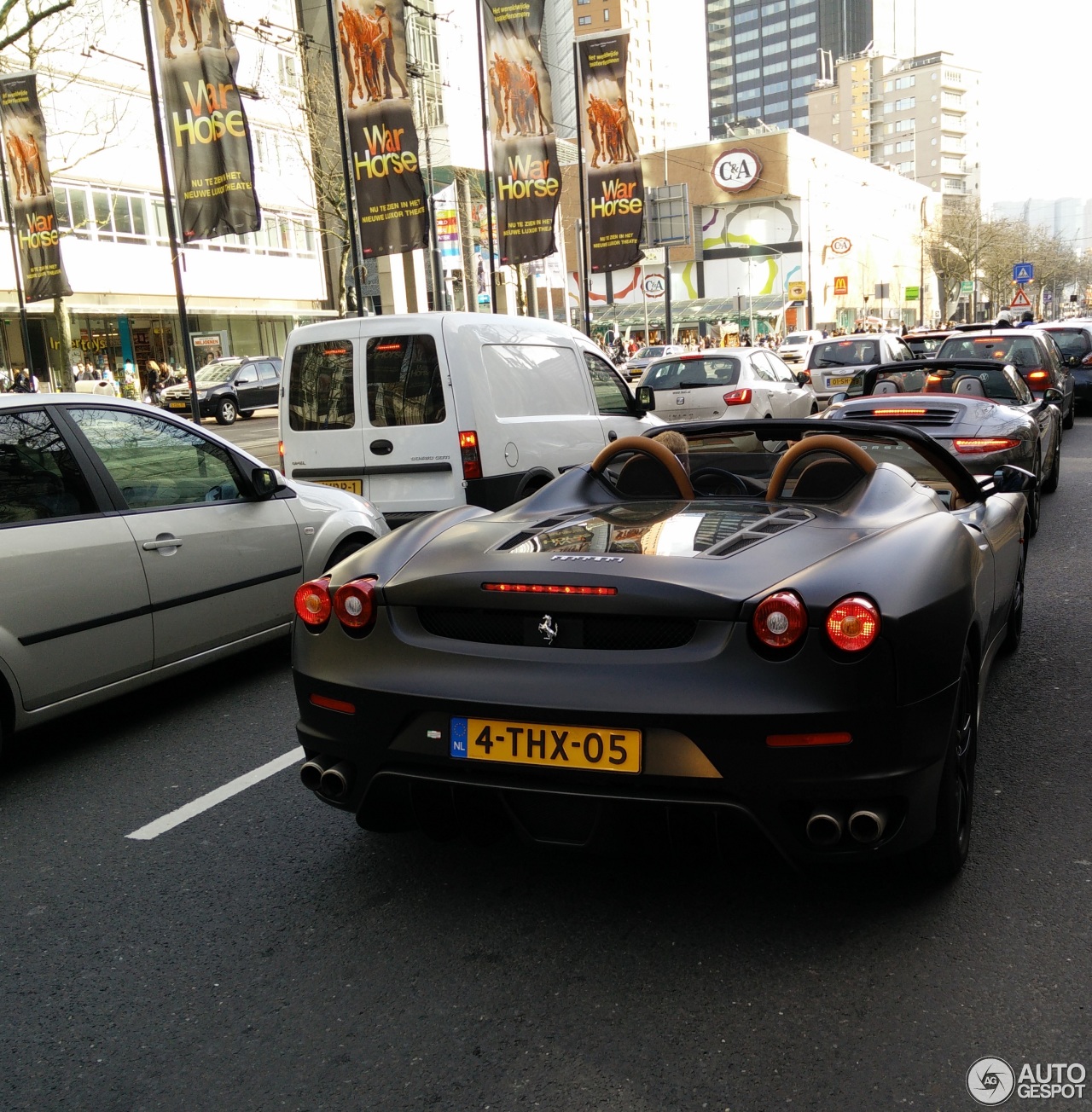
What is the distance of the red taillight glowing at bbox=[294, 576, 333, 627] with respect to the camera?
3.28 meters

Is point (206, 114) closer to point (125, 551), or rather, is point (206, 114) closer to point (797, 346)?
point (125, 551)

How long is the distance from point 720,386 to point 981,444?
8.25 meters

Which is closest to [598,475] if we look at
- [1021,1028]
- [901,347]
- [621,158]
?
[1021,1028]

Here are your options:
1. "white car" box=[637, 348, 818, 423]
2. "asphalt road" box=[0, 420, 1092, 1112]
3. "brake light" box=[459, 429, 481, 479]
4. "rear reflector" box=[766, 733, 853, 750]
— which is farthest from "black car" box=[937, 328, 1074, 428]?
"rear reflector" box=[766, 733, 853, 750]

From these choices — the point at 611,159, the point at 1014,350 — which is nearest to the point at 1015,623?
the point at 1014,350

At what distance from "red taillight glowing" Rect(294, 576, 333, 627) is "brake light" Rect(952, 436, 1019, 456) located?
6034 mm

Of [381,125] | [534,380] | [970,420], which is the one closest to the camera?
[970,420]

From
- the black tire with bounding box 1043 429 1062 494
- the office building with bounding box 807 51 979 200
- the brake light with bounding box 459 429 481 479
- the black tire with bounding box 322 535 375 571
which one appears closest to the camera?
the black tire with bounding box 322 535 375 571

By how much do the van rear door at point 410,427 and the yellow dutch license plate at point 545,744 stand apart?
216 inches

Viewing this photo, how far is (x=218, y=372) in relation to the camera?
115 ft

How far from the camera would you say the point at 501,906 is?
3254 millimetres

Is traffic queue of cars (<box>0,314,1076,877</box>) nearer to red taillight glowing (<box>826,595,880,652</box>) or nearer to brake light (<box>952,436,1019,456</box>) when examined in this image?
red taillight glowing (<box>826,595,880,652</box>)

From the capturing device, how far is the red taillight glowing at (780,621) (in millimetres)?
2730

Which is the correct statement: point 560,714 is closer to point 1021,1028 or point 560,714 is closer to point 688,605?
point 688,605
